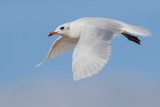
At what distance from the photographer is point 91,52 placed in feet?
27.8

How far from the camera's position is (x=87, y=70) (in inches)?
310

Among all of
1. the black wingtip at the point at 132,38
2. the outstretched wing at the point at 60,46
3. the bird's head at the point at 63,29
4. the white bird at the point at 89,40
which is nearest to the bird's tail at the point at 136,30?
the white bird at the point at 89,40

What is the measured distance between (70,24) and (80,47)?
1963 millimetres

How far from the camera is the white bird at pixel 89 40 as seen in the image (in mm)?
8039

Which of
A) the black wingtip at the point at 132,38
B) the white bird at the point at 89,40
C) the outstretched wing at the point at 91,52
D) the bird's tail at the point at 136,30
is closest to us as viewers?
the outstretched wing at the point at 91,52

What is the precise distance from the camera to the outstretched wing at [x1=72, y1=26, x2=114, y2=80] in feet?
25.9

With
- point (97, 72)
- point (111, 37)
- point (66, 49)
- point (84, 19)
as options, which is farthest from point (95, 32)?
point (66, 49)

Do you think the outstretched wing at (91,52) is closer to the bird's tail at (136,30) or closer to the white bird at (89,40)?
the white bird at (89,40)

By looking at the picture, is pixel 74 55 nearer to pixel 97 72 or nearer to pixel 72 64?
pixel 72 64

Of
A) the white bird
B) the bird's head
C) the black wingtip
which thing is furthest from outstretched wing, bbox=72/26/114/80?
the black wingtip

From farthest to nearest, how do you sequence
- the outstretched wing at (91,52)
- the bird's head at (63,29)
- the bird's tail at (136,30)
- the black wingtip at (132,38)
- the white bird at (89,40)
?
the black wingtip at (132,38), the bird's head at (63,29), the bird's tail at (136,30), the white bird at (89,40), the outstretched wing at (91,52)

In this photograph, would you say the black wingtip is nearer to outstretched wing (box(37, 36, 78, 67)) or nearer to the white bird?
the white bird

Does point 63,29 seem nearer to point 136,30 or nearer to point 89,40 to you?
point 136,30

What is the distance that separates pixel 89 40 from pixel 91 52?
58 centimetres
